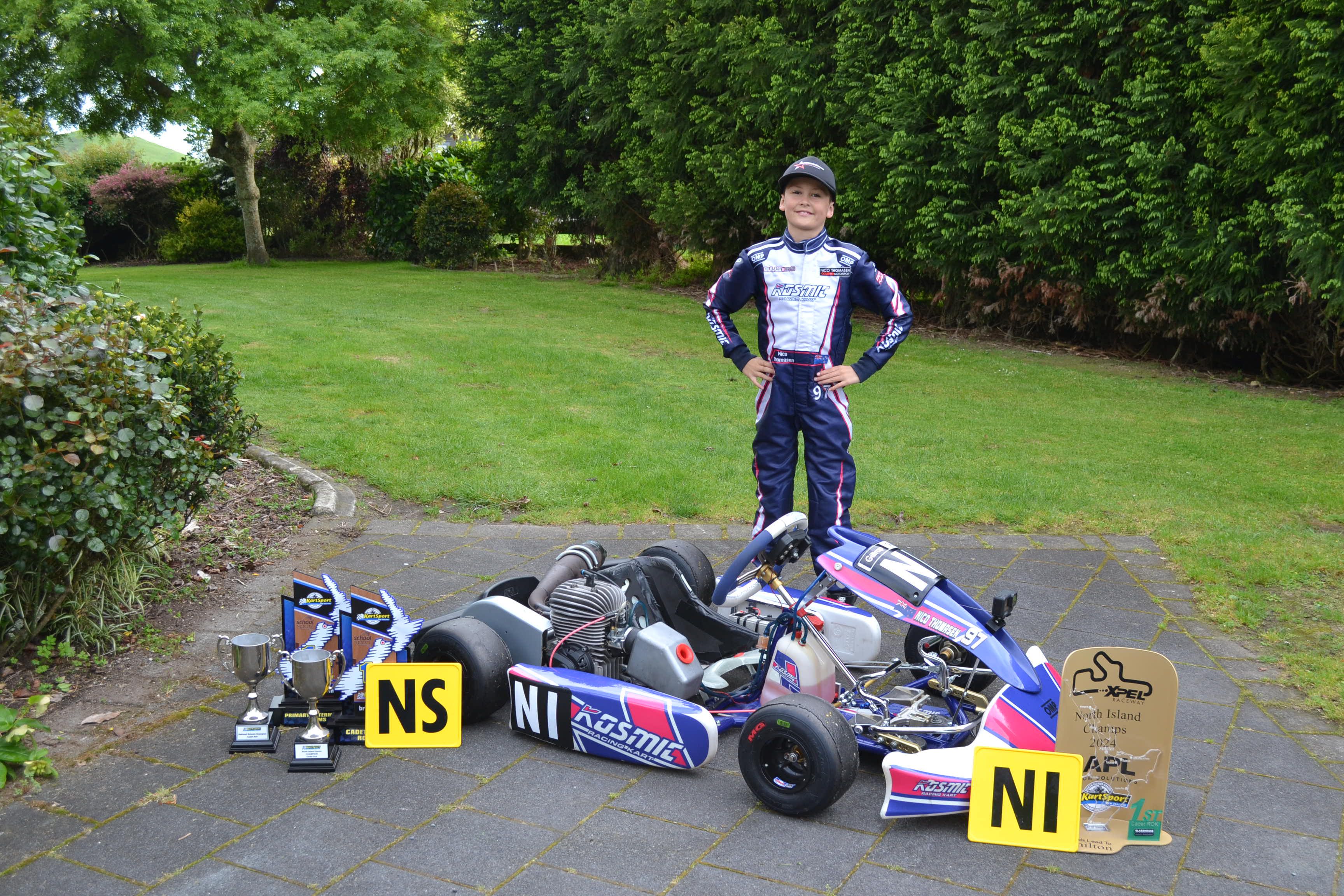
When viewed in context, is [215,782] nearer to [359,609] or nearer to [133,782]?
[133,782]

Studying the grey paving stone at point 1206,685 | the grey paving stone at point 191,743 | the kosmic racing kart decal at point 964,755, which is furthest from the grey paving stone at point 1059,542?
the grey paving stone at point 191,743

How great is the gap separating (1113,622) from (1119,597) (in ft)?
1.15

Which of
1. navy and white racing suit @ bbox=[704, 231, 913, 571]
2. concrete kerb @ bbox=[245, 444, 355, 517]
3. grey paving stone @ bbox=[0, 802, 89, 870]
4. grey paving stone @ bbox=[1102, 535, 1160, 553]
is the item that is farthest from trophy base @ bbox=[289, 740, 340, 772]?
grey paving stone @ bbox=[1102, 535, 1160, 553]

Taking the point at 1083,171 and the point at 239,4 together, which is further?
the point at 239,4

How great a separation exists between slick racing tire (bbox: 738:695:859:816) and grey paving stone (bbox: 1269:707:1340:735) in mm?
1826

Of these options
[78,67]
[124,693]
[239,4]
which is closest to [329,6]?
[239,4]

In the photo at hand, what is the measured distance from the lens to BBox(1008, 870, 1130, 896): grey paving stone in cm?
295

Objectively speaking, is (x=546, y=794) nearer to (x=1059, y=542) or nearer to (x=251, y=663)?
(x=251, y=663)

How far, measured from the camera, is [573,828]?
10.7 feet

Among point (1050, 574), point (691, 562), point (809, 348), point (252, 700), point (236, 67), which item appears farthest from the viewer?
point (236, 67)

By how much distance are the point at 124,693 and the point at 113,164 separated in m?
26.6

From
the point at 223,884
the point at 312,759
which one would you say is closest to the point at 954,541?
the point at 312,759

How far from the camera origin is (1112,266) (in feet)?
35.8

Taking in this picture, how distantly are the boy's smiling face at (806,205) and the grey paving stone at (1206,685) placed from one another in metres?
2.42
